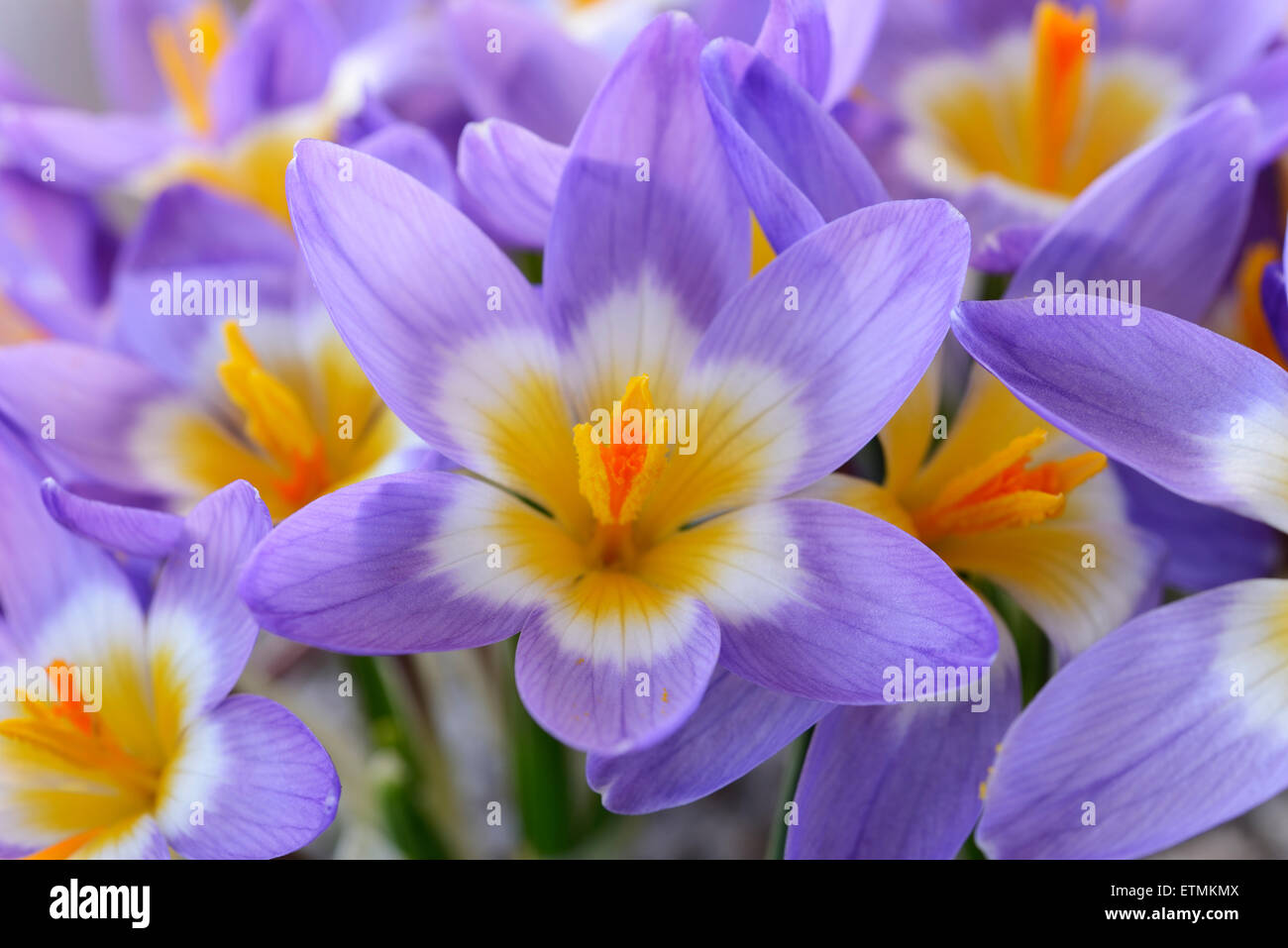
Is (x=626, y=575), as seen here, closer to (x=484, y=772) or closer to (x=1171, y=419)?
(x=1171, y=419)

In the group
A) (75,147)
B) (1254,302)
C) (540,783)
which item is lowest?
(540,783)

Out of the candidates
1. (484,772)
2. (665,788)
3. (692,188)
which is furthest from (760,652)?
(484,772)

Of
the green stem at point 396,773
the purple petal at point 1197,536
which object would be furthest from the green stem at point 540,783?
the purple petal at point 1197,536

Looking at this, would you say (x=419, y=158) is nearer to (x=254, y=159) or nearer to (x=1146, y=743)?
(x=254, y=159)

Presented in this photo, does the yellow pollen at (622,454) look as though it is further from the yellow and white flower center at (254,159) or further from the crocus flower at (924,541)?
the yellow and white flower center at (254,159)

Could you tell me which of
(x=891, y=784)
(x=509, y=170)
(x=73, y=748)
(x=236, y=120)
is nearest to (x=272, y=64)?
(x=236, y=120)

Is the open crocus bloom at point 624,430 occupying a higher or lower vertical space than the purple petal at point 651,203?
lower
